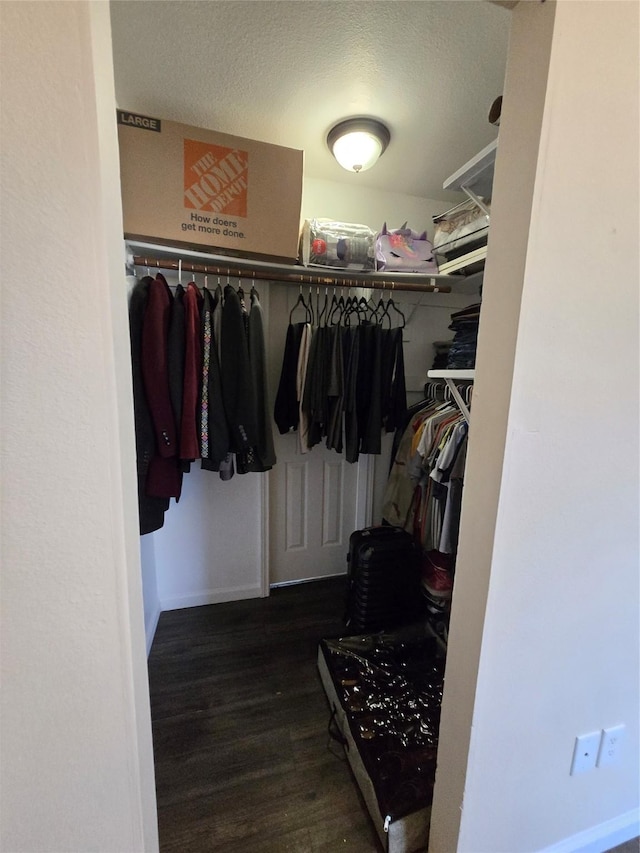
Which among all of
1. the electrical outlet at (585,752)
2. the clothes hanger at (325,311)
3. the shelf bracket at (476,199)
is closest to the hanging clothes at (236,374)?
the clothes hanger at (325,311)

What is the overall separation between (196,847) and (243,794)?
0.17m

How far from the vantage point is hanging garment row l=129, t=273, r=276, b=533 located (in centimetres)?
133

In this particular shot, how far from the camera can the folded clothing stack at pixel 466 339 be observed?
1548 millimetres

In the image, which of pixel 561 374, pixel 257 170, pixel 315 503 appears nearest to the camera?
pixel 561 374

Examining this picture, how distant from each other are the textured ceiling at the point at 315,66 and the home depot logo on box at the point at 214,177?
0.60 ft

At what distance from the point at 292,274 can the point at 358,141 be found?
1.96 ft

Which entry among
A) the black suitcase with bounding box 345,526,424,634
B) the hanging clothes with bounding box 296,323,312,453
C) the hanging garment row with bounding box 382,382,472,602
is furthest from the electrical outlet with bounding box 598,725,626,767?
the hanging clothes with bounding box 296,323,312,453

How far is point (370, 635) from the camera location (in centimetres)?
167

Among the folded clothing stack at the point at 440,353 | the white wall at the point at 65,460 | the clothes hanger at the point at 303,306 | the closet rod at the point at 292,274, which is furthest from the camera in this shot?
the folded clothing stack at the point at 440,353

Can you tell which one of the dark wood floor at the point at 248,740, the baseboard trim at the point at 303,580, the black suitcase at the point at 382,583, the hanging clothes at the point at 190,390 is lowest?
the dark wood floor at the point at 248,740

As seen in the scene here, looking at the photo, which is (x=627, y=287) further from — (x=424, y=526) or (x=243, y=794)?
(x=243, y=794)

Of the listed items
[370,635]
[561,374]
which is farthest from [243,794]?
[561,374]

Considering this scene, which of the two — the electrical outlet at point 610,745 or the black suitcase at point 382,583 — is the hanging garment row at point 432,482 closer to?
the black suitcase at point 382,583

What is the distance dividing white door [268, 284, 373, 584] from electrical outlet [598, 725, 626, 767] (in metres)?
1.47
